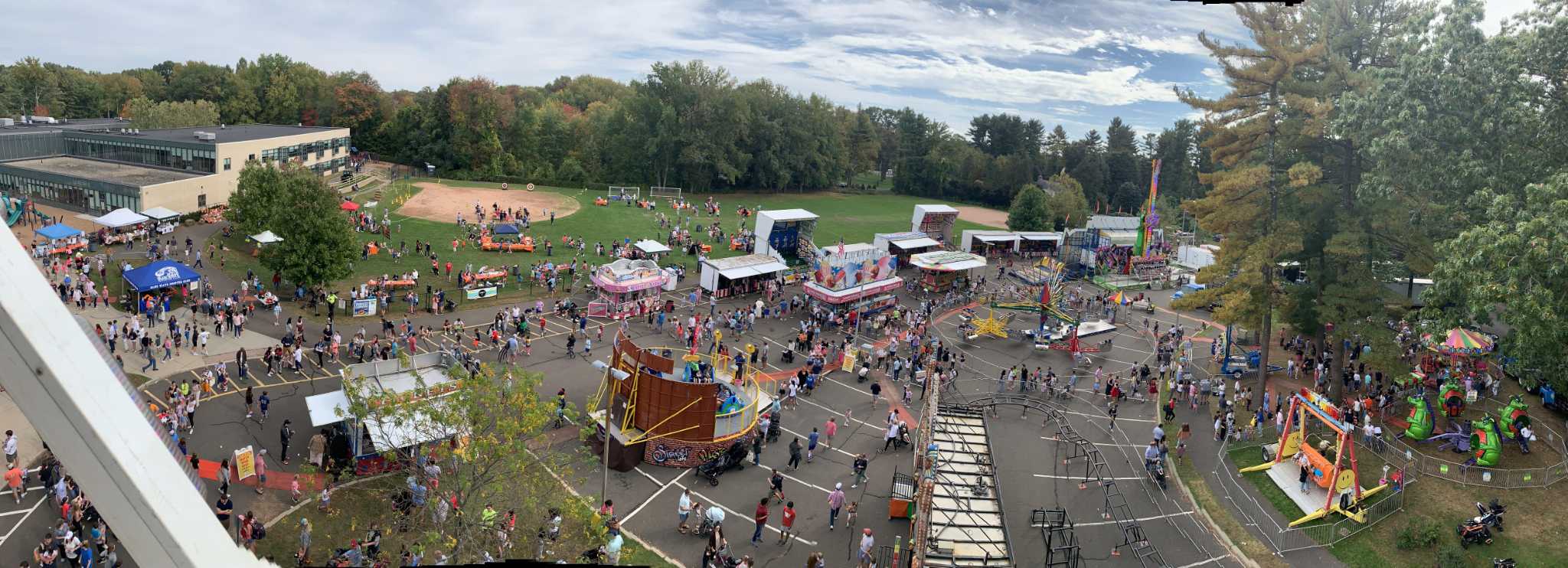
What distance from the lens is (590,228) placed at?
2349 inches

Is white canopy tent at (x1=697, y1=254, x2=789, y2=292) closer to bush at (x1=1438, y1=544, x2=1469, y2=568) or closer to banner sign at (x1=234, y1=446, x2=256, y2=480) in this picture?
banner sign at (x1=234, y1=446, x2=256, y2=480)

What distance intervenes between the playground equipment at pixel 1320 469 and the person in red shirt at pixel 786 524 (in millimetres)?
13432

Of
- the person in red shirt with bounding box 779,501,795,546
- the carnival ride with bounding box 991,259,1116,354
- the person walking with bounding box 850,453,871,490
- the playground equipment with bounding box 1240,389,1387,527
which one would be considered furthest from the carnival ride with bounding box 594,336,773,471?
the carnival ride with bounding box 991,259,1116,354

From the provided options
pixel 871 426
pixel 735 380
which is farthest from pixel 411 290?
pixel 871 426

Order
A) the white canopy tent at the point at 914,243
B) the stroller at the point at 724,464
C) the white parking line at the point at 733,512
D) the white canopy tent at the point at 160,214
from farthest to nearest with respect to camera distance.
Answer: the white canopy tent at the point at 914,243 → the white canopy tent at the point at 160,214 → the stroller at the point at 724,464 → the white parking line at the point at 733,512

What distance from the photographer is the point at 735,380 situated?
28562 millimetres

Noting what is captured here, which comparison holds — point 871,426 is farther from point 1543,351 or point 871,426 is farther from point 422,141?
point 422,141

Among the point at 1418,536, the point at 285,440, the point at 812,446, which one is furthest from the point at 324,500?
the point at 1418,536

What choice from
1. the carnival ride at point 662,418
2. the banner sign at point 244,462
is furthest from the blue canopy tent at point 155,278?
the carnival ride at point 662,418

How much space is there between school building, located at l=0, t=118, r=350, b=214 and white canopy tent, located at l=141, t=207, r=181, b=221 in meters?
1.28

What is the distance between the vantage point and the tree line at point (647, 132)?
3290 inches

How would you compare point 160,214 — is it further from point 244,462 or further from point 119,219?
point 244,462

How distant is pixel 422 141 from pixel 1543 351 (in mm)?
86587

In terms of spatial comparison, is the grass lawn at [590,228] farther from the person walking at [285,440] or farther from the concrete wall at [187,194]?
the person walking at [285,440]
